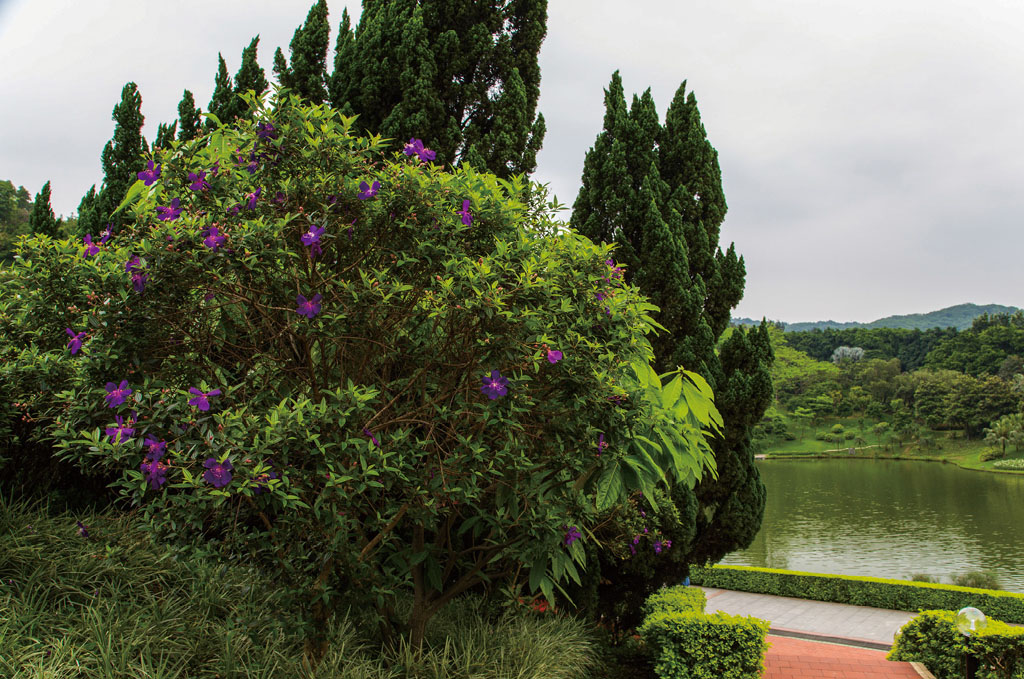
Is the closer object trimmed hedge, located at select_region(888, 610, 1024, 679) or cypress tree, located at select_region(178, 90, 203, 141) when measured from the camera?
cypress tree, located at select_region(178, 90, 203, 141)

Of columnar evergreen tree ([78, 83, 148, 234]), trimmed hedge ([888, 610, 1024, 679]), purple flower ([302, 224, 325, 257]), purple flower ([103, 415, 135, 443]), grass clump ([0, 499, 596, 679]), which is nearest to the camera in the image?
purple flower ([103, 415, 135, 443])

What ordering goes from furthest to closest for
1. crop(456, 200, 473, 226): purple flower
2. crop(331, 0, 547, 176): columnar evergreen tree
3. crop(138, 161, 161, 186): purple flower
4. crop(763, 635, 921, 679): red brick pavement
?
1. crop(763, 635, 921, 679): red brick pavement
2. crop(331, 0, 547, 176): columnar evergreen tree
3. crop(456, 200, 473, 226): purple flower
4. crop(138, 161, 161, 186): purple flower

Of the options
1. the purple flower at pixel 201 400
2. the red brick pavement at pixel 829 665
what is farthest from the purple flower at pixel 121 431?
the red brick pavement at pixel 829 665

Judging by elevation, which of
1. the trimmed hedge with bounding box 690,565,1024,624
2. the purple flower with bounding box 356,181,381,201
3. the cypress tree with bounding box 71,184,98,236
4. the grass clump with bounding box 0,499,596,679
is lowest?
the trimmed hedge with bounding box 690,565,1024,624

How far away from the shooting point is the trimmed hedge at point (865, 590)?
43.5 feet

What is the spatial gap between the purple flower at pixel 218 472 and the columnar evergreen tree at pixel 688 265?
605 centimetres

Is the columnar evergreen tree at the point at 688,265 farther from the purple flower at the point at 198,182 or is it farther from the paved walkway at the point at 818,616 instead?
the purple flower at the point at 198,182

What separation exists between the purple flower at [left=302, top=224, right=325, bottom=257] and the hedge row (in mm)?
5541

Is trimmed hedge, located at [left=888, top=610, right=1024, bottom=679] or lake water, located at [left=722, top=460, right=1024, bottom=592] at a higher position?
trimmed hedge, located at [left=888, top=610, right=1024, bottom=679]

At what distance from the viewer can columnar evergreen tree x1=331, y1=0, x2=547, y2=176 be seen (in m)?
7.38

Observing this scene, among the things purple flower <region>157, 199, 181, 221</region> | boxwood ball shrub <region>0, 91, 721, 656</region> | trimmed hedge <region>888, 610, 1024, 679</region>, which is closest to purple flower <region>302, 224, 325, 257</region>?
boxwood ball shrub <region>0, 91, 721, 656</region>

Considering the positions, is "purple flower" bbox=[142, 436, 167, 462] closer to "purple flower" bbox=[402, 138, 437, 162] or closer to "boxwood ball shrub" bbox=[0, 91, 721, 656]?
"boxwood ball shrub" bbox=[0, 91, 721, 656]

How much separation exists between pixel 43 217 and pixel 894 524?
3074 centimetres

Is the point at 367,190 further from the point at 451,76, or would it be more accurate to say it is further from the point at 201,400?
the point at 451,76
